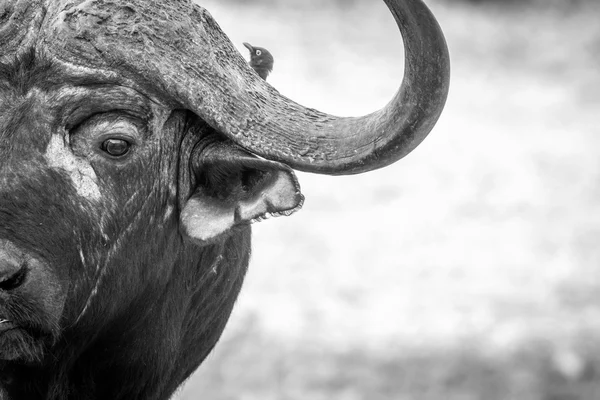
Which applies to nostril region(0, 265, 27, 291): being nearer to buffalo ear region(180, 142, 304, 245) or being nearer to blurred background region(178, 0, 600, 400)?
buffalo ear region(180, 142, 304, 245)

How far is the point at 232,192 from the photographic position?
162 inches

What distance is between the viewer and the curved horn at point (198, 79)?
3.91 m

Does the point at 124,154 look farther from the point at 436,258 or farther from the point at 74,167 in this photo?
the point at 436,258

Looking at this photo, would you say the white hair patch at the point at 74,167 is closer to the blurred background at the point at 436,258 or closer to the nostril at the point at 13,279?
the nostril at the point at 13,279

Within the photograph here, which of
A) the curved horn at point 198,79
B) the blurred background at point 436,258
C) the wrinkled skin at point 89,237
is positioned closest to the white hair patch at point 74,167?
the wrinkled skin at point 89,237

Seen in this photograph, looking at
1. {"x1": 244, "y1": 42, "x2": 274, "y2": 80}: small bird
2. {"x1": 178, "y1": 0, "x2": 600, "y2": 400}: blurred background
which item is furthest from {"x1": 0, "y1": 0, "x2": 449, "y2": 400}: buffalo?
{"x1": 178, "y1": 0, "x2": 600, "y2": 400}: blurred background

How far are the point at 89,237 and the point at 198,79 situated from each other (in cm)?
74

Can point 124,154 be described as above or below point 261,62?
below

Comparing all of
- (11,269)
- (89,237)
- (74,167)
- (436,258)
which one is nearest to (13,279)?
(11,269)

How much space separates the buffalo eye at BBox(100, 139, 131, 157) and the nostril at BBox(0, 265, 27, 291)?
0.55 metres

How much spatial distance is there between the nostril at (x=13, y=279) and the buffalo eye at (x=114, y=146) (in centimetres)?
55

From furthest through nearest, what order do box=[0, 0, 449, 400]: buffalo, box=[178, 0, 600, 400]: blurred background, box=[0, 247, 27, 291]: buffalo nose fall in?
box=[178, 0, 600, 400]: blurred background
box=[0, 0, 449, 400]: buffalo
box=[0, 247, 27, 291]: buffalo nose

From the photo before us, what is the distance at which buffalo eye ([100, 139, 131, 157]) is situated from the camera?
3.96 metres

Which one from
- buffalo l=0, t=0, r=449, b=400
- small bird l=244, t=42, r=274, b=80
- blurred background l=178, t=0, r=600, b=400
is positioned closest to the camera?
buffalo l=0, t=0, r=449, b=400
